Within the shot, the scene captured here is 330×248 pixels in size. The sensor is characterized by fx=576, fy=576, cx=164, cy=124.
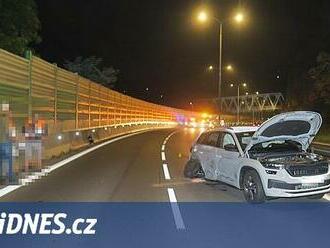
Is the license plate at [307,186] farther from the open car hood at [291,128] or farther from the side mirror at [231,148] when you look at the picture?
the side mirror at [231,148]

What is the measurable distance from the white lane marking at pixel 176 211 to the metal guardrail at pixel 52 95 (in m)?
5.44

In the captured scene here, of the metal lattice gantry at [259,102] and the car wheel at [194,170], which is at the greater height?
the metal lattice gantry at [259,102]

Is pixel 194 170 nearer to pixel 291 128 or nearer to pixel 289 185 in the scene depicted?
pixel 291 128

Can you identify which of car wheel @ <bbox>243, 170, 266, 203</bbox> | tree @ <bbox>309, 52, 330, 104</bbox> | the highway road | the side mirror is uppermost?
tree @ <bbox>309, 52, 330, 104</bbox>

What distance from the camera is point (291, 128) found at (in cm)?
1212

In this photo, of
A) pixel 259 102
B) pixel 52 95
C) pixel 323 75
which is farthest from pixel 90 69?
pixel 259 102

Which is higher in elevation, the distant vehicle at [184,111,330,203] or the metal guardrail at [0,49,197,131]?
the metal guardrail at [0,49,197,131]

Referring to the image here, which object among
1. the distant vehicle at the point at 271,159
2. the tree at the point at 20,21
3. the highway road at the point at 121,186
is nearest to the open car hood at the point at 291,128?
the distant vehicle at the point at 271,159

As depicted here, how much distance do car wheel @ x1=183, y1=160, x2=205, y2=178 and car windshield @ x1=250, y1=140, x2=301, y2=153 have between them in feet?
8.08

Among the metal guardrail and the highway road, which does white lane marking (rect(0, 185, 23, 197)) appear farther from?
the metal guardrail

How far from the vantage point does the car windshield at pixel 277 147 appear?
12002 millimetres

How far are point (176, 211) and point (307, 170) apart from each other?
264 cm

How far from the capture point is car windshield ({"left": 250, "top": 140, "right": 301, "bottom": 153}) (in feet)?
39.4

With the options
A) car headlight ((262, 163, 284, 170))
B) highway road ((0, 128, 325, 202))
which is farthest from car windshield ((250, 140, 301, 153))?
highway road ((0, 128, 325, 202))
